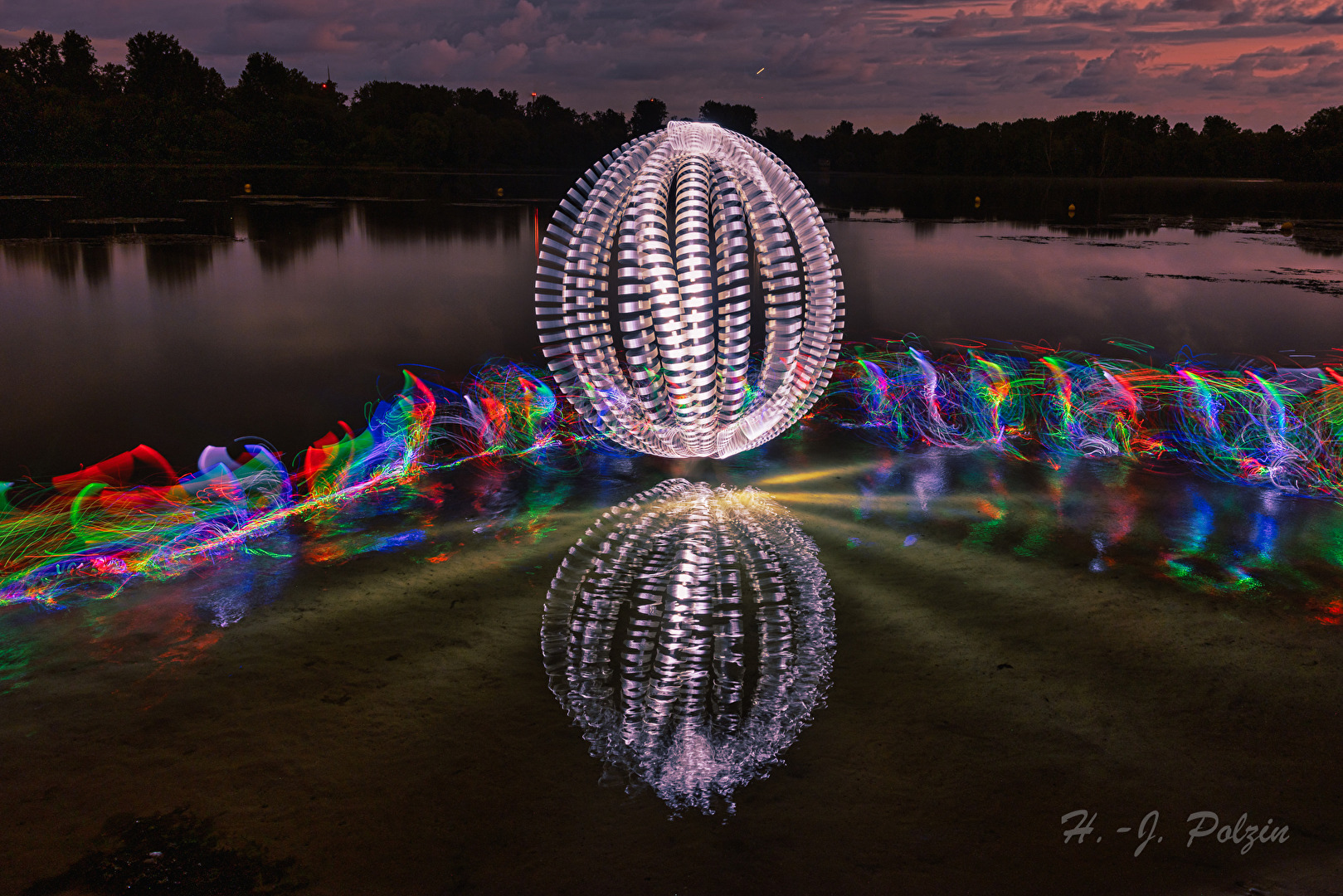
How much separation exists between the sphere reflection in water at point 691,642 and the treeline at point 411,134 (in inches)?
2713

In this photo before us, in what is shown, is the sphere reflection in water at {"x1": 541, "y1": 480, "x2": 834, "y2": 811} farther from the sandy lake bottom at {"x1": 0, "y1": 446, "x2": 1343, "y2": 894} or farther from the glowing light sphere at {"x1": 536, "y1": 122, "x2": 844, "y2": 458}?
the glowing light sphere at {"x1": 536, "y1": 122, "x2": 844, "y2": 458}

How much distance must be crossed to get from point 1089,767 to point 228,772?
3086 mm

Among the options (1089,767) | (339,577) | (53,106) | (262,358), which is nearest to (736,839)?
(1089,767)

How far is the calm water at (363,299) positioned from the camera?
29.1 ft

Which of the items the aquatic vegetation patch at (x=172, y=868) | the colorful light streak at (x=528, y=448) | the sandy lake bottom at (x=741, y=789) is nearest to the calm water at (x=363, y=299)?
the colorful light streak at (x=528, y=448)

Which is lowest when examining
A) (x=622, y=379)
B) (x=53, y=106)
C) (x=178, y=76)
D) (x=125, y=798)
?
(x=125, y=798)

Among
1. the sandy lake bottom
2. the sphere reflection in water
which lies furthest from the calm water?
the sphere reflection in water

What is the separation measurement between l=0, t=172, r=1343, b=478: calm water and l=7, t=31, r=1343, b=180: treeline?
36.6 m

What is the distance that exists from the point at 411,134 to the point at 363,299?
6867 centimetres

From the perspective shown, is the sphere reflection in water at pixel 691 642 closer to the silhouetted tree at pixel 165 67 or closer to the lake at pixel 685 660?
the lake at pixel 685 660

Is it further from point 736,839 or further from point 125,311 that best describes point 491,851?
point 125,311

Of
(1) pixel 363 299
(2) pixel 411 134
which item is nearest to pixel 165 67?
(2) pixel 411 134

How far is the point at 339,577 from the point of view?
4.93 m

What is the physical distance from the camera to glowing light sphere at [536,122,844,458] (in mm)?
5539
